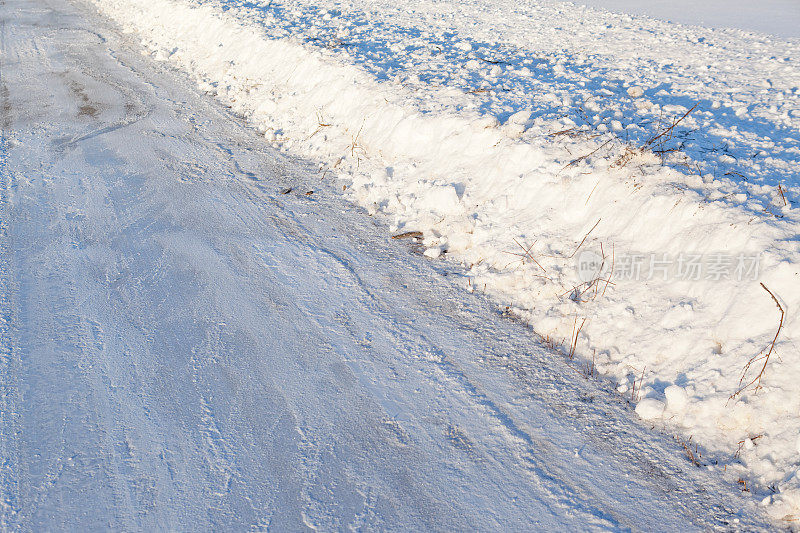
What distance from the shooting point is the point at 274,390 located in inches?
130

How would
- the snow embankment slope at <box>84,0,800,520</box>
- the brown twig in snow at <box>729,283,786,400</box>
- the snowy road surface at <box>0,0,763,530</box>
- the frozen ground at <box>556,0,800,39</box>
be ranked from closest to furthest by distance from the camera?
the snowy road surface at <box>0,0,763,530</box>
the brown twig in snow at <box>729,283,786,400</box>
the snow embankment slope at <box>84,0,800,520</box>
the frozen ground at <box>556,0,800,39</box>

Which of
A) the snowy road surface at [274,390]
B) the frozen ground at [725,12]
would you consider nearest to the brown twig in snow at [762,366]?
the snowy road surface at [274,390]

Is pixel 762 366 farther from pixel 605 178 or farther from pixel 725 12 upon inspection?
pixel 725 12

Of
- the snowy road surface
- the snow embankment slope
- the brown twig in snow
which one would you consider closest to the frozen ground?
the snow embankment slope

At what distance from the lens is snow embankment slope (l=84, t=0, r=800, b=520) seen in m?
3.31

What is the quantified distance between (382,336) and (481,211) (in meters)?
1.89

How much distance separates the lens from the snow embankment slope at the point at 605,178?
3.31 metres

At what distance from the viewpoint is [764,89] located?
6.65 meters

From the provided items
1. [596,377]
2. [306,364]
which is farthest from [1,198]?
[596,377]

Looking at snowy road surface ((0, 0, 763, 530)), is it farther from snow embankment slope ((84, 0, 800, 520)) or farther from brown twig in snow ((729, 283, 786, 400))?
brown twig in snow ((729, 283, 786, 400))

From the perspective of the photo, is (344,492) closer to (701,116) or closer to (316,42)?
(701,116)

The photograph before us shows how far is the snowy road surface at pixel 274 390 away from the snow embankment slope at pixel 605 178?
414mm

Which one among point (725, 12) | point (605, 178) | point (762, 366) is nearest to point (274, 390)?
point (762, 366)

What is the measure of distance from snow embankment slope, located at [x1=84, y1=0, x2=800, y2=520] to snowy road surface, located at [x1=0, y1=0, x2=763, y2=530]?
1.36 feet
